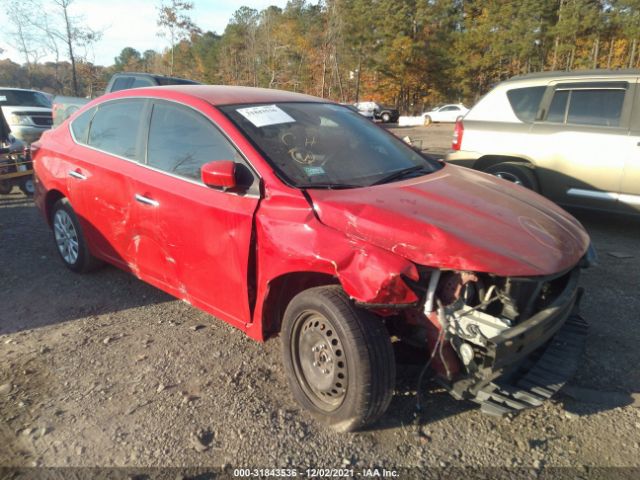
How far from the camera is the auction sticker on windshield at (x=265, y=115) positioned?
3.09 m

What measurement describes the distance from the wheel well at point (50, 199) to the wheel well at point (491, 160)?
199 inches

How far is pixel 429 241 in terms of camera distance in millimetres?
2279

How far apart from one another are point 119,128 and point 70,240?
1.34 m

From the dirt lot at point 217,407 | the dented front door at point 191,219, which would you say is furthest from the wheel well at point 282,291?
the dirt lot at point 217,407

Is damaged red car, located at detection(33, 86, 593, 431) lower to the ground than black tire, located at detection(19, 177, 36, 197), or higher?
higher

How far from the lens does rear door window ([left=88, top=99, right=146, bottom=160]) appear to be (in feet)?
11.8

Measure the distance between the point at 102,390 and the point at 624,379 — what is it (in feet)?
10.4

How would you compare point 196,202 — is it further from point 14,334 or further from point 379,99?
point 379,99

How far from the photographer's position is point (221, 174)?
8.80 ft

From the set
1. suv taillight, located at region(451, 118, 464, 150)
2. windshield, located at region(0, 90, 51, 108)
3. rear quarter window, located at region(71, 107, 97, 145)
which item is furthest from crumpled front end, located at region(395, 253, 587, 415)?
windshield, located at region(0, 90, 51, 108)

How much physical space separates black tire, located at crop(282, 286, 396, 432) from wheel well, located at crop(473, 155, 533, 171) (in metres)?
4.66

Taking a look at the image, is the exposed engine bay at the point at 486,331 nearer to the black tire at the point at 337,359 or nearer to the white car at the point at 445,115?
the black tire at the point at 337,359

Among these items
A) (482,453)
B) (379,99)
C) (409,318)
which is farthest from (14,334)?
(379,99)

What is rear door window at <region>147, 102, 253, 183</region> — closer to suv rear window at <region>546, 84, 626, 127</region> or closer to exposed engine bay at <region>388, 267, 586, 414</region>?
exposed engine bay at <region>388, 267, 586, 414</region>
